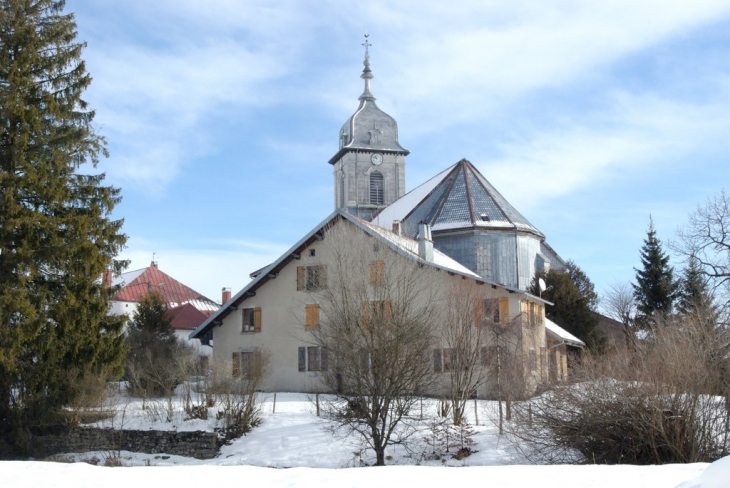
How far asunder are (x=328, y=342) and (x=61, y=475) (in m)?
12.3

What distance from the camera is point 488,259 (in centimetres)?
Answer: 4806

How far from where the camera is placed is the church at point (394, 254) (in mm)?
30438

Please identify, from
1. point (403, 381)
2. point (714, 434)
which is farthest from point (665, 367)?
point (403, 381)

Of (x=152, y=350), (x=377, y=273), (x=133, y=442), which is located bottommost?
(x=133, y=442)

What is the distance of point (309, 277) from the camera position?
101 feet

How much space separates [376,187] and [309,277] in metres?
41.6

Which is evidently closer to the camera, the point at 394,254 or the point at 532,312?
the point at 394,254

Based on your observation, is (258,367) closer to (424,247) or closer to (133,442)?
(133,442)

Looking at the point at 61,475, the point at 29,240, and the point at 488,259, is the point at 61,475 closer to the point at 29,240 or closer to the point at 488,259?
the point at 29,240

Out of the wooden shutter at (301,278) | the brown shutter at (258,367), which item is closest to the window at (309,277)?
the wooden shutter at (301,278)

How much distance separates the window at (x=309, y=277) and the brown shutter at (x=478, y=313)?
5.38 metres

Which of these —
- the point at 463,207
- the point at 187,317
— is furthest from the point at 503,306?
the point at 187,317

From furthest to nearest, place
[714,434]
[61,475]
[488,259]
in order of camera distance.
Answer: [488,259], [714,434], [61,475]

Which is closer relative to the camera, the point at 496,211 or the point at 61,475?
the point at 61,475
